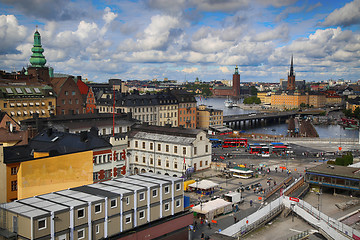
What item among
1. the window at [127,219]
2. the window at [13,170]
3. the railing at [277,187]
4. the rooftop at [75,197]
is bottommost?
the railing at [277,187]

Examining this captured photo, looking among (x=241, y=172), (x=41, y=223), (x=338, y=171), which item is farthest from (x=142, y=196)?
(x=338, y=171)

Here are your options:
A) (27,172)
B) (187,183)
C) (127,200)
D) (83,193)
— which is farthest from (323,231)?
(27,172)

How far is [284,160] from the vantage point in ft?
243

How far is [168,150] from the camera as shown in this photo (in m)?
60.4

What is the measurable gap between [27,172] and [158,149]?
93.9 ft

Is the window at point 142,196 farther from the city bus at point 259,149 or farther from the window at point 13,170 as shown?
the city bus at point 259,149

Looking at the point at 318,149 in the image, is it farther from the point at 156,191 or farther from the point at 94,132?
the point at 156,191

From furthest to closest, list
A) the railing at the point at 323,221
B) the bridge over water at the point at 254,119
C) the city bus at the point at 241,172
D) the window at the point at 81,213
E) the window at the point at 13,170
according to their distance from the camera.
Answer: the bridge over water at the point at 254,119, the city bus at the point at 241,172, the railing at the point at 323,221, the window at the point at 13,170, the window at the point at 81,213

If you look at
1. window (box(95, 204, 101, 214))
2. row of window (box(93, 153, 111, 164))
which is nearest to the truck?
row of window (box(93, 153, 111, 164))

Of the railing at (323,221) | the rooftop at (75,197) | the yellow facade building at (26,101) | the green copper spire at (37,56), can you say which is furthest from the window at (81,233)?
the green copper spire at (37,56)

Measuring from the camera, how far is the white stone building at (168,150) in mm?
58688

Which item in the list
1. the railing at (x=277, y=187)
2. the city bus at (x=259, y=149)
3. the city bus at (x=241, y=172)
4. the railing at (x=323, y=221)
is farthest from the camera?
the city bus at (x=259, y=149)

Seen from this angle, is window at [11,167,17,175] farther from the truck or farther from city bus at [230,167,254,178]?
city bus at [230,167,254,178]

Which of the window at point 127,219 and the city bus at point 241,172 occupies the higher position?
the window at point 127,219
